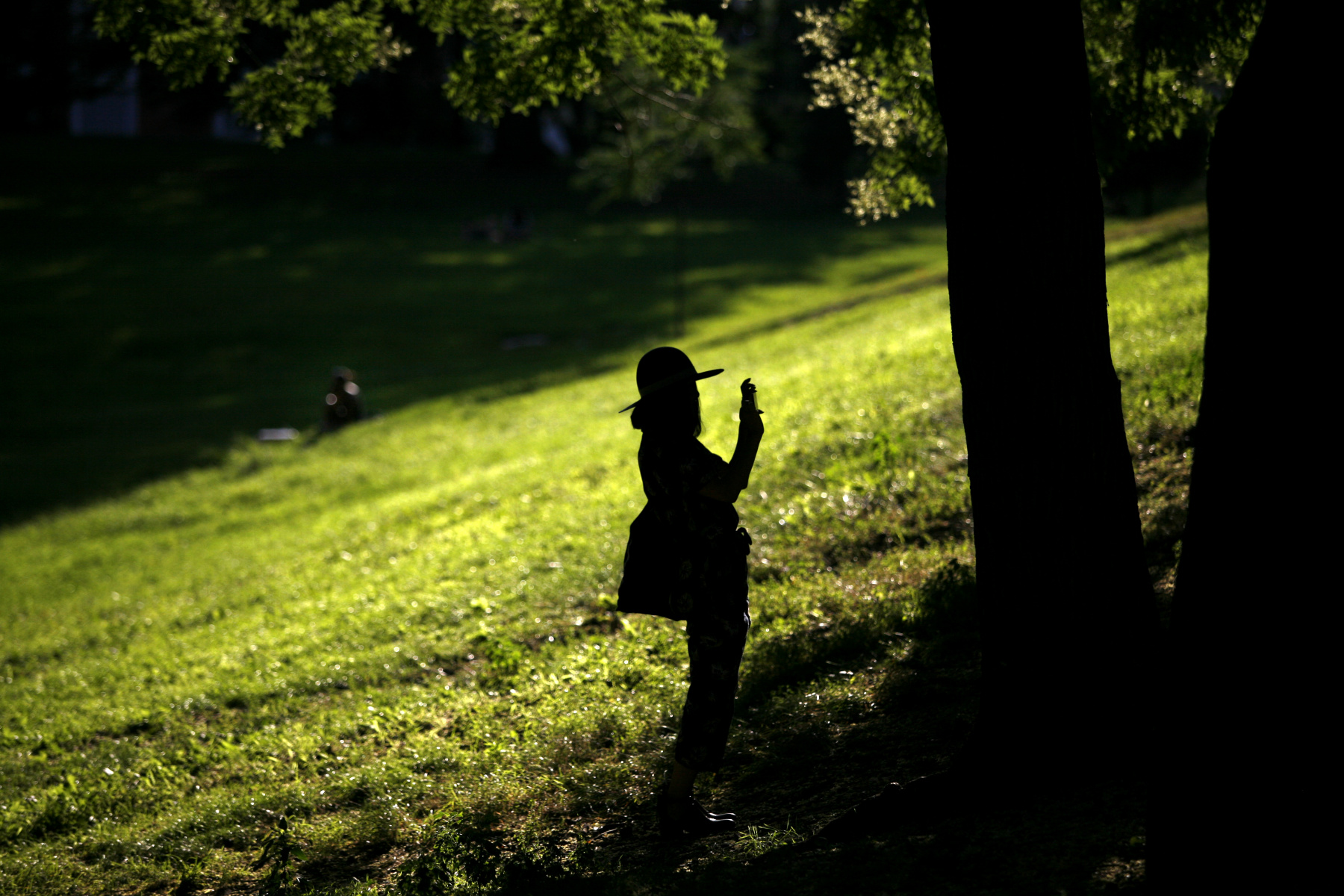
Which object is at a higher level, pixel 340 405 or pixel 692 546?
pixel 692 546

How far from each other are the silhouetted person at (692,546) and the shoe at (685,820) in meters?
0.05

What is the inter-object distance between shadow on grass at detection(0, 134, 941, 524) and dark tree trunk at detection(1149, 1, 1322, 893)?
1666 centimetres

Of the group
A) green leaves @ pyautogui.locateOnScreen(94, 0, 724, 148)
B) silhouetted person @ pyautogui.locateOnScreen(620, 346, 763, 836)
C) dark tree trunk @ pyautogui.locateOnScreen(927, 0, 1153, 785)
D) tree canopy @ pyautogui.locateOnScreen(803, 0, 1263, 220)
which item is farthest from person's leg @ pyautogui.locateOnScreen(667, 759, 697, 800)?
green leaves @ pyautogui.locateOnScreen(94, 0, 724, 148)

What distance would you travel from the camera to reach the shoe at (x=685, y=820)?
176 inches

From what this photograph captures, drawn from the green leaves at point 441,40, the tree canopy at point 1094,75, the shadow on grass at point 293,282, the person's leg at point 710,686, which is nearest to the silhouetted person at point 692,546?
the person's leg at point 710,686

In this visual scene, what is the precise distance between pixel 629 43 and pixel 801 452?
359 cm

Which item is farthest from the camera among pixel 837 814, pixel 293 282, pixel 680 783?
pixel 293 282

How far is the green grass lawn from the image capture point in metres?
4.74

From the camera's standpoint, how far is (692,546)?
4242 millimetres

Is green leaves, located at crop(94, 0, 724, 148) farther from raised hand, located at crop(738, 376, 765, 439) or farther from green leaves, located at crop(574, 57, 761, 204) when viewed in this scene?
raised hand, located at crop(738, 376, 765, 439)

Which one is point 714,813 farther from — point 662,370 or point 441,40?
point 441,40

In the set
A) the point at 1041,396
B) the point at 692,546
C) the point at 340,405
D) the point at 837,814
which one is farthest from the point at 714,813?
the point at 340,405

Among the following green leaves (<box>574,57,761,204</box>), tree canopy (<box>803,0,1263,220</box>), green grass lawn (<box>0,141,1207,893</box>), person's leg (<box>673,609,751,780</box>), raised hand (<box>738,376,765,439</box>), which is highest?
green leaves (<box>574,57,761,204</box>)

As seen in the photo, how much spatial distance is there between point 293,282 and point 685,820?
109 feet
